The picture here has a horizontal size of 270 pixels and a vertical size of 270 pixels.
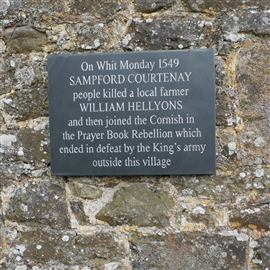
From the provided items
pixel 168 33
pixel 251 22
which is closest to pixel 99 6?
pixel 168 33

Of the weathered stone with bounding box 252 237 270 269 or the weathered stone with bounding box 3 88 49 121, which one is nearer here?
the weathered stone with bounding box 252 237 270 269

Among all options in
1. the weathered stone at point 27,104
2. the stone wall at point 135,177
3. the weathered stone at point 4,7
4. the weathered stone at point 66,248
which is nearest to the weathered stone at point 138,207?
the stone wall at point 135,177

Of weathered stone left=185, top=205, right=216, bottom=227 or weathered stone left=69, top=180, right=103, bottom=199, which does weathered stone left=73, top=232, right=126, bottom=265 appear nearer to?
weathered stone left=69, top=180, right=103, bottom=199

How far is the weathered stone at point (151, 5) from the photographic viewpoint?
1.70m

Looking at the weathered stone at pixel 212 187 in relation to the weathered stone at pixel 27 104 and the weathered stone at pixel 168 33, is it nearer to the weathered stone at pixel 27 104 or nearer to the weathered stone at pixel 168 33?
the weathered stone at pixel 168 33

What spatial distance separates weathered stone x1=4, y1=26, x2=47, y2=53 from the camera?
1765 mm

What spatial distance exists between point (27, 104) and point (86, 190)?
0.54 metres

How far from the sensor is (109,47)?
1729 millimetres

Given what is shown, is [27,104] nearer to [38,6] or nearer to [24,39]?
[24,39]

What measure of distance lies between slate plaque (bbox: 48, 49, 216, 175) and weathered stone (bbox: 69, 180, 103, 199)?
0.23 feet

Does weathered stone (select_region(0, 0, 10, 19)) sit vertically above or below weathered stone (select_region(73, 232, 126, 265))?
above

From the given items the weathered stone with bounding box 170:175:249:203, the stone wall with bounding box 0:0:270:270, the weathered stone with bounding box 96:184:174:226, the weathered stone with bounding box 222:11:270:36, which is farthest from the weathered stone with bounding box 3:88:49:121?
the weathered stone with bounding box 222:11:270:36

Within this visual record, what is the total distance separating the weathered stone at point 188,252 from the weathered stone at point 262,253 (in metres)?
0.06

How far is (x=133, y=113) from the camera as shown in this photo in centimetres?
169
